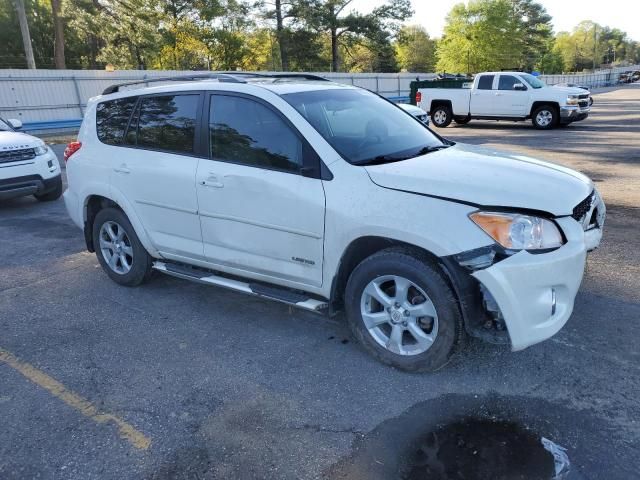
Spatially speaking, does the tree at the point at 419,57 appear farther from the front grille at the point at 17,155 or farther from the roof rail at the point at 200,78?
the roof rail at the point at 200,78

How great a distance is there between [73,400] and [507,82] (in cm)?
1758

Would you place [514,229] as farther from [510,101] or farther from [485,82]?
[485,82]

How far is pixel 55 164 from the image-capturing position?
27.7 feet

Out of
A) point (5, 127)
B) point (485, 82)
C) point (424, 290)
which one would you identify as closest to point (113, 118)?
point (424, 290)

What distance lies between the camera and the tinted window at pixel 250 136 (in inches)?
140

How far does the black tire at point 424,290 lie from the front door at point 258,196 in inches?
12.5

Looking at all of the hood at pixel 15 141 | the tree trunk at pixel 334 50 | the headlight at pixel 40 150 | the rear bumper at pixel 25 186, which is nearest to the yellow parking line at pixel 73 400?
the rear bumper at pixel 25 186

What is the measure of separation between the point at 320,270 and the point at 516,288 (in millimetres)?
1241

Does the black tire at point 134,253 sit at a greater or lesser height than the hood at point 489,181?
lesser

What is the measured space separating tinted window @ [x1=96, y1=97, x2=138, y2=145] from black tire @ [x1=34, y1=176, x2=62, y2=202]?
4.24 metres

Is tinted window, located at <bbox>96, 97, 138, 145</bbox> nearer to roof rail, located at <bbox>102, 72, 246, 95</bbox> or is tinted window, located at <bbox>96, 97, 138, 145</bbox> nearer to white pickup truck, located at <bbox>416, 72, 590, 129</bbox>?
roof rail, located at <bbox>102, 72, 246, 95</bbox>

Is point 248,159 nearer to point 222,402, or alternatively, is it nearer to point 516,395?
point 222,402

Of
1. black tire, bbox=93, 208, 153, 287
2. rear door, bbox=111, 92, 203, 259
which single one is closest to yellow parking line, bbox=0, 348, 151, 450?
black tire, bbox=93, 208, 153, 287

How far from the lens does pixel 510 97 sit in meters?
17.5
